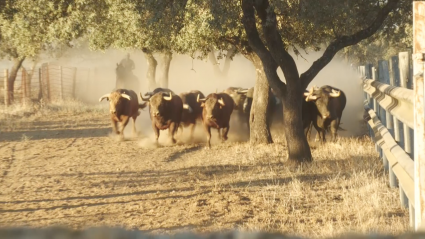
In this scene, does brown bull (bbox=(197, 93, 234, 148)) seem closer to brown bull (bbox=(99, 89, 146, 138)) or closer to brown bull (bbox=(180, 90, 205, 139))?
brown bull (bbox=(180, 90, 205, 139))

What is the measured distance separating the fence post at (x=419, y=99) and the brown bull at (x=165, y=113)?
48.7 feet

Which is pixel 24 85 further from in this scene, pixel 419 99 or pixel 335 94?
pixel 419 99

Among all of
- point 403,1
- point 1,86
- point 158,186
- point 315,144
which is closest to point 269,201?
point 158,186

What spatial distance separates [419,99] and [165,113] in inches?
611

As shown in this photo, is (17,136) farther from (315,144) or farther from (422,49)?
(422,49)

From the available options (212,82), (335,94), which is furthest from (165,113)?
(212,82)

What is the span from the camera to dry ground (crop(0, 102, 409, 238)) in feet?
23.8

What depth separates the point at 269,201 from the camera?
27.7ft

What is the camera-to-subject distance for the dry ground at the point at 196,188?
7246 millimetres

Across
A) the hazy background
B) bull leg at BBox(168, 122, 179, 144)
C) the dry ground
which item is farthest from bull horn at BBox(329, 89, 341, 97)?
bull leg at BBox(168, 122, 179, 144)

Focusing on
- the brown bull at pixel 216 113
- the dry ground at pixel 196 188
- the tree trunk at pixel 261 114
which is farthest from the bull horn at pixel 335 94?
the brown bull at pixel 216 113

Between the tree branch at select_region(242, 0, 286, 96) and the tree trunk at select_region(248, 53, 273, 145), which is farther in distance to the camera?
the tree trunk at select_region(248, 53, 273, 145)

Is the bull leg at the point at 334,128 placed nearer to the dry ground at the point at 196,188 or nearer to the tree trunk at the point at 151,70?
the dry ground at the point at 196,188

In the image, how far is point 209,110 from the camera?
61.3 ft
